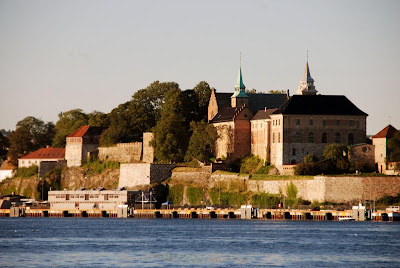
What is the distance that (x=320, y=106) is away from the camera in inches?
5143

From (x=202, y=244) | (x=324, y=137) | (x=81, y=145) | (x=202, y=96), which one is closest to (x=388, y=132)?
(x=324, y=137)

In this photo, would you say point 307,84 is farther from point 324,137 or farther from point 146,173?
point 324,137

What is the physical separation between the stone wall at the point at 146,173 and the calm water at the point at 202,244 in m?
19.7

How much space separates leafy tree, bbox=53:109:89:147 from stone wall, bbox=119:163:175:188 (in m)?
32.7

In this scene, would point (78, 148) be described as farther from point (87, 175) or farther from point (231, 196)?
point (231, 196)

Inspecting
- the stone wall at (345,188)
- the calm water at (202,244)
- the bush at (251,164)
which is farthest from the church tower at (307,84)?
the calm water at (202,244)

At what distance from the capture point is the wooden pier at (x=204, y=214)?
376 feet

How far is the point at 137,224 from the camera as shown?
116 metres

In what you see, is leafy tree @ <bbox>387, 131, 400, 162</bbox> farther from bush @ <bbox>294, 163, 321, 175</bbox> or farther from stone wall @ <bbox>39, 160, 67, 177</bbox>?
stone wall @ <bbox>39, 160, 67, 177</bbox>

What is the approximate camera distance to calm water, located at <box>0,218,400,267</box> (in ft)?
252

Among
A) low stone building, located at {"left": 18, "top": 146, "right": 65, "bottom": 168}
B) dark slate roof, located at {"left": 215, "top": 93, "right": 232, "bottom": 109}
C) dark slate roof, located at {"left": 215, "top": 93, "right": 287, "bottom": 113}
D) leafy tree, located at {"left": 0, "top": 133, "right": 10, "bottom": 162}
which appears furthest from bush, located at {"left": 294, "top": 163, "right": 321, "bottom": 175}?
leafy tree, located at {"left": 0, "top": 133, "right": 10, "bottom": 162}

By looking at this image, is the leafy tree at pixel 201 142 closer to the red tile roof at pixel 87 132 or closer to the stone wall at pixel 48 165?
the red tile roof at pixel 87 132

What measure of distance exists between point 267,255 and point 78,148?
7864 centimetres

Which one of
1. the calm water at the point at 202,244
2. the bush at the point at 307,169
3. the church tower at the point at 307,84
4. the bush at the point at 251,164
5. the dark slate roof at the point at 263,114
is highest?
the church tower at the point at 307,84
